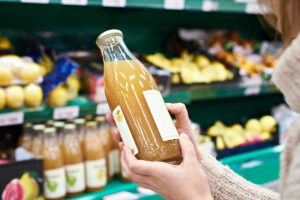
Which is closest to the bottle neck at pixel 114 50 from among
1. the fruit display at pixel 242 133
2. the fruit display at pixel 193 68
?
the fruit display at pixel 193 68

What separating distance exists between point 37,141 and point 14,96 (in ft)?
0.85

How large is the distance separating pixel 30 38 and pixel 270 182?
1.71 metres

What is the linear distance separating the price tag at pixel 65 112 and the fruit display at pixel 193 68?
62 cm

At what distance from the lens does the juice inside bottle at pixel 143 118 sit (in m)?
0.85

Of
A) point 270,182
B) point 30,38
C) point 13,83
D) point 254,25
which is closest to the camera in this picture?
point 13,83

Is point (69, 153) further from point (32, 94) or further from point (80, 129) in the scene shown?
point (32, 94)

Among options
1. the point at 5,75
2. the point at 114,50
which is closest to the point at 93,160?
the point at 5,75

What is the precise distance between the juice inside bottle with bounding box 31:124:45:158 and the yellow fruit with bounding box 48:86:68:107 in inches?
4.7

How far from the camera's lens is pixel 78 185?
5.34ft

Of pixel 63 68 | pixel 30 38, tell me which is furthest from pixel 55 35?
pixel 63 68

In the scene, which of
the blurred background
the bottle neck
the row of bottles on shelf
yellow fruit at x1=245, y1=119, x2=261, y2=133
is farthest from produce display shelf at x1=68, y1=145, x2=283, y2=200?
the bottle neck

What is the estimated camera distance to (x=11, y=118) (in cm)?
142

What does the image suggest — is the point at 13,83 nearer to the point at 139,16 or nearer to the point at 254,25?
the point at 139,16

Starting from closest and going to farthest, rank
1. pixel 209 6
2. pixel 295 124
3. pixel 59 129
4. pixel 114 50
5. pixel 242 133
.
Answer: pixel 295 124
pixel 114 50
pixel 59 129
pixel 209 6
pixel 242 133
